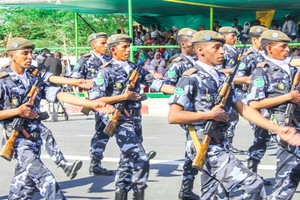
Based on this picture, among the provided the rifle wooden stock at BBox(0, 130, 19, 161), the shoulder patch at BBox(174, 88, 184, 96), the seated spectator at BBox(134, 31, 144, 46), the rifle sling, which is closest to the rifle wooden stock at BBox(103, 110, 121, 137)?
the rifle wooden stock at BBox(0, 130, 19, 161)

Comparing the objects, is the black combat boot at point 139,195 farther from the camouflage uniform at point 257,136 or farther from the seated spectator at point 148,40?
the seated spectator at point 148,40

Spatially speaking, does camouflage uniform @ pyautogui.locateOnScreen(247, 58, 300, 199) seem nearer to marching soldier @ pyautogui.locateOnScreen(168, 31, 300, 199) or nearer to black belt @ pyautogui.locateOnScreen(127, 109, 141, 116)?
marching soldier @ pyautogui.locateOnScreen(168, 31, 300, 199)

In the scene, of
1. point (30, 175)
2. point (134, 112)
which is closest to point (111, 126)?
point (134, 112)

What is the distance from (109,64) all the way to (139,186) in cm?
154

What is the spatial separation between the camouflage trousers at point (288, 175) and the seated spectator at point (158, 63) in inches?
536

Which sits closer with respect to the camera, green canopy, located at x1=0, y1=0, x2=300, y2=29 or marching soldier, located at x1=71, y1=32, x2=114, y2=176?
marching soldier, located at x1=71, y1=32, x2=114, y2=176

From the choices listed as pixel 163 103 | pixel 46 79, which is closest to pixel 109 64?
pixel 46 79

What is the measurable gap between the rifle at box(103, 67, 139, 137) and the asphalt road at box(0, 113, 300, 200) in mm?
1050

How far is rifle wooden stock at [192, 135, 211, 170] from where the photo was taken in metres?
5.71

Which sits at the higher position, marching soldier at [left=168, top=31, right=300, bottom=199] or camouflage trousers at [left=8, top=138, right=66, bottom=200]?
marching soldier at [left=168, top=31, right=300, bottom=199]

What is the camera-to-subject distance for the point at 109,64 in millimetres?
7949

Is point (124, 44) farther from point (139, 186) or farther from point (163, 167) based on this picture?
point (163, 167)

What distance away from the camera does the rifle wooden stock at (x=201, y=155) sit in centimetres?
571

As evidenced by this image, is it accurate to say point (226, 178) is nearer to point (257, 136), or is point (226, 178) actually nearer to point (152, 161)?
point (257, 136)
